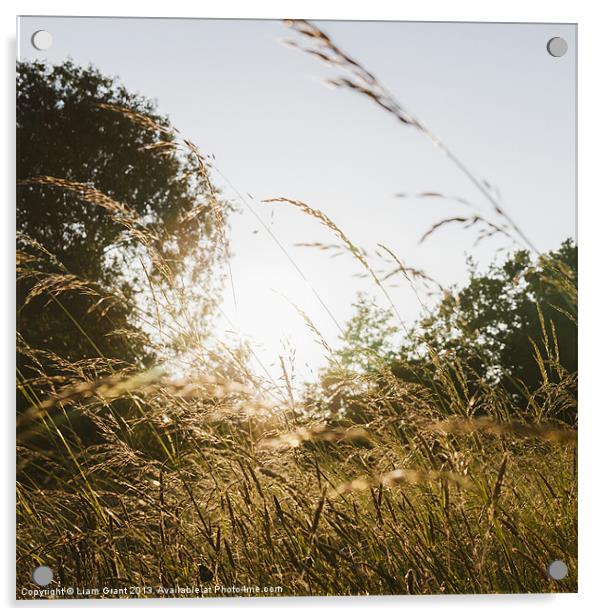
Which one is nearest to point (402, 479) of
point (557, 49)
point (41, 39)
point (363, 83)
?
point (363, 83)

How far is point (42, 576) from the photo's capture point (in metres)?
1.83

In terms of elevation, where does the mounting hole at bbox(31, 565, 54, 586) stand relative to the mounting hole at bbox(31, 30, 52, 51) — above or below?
below

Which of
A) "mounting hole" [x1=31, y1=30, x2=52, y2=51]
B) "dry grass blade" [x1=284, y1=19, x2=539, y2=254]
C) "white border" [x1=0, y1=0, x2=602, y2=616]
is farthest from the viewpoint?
"mounting hole" [x1=31, y1=30, x2=52, y2=51]

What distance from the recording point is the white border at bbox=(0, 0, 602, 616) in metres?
1.80

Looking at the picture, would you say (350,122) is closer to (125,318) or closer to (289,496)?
(125,318)

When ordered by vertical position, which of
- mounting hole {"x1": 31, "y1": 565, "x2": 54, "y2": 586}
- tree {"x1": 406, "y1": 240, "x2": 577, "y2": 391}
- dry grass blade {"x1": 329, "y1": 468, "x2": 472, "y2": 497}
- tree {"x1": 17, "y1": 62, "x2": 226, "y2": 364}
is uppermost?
tree {"x1": 17, "y1": 62, "x2": 226, "y2": 364}

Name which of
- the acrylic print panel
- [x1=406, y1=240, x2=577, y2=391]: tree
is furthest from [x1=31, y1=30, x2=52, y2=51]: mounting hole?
[x1=406, y1=240, x2=577, y2=391]: tree

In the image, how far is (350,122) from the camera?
204cm

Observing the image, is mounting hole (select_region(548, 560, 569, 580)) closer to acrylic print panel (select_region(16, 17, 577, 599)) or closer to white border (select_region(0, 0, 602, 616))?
acrylic print panel (select_region(16, 17, 577, 599))

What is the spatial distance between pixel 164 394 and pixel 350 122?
1049 mm

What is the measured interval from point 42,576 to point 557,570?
1465 millimetres

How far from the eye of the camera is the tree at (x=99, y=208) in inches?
77.9

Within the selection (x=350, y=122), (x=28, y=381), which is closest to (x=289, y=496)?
(x=28, y=381)
